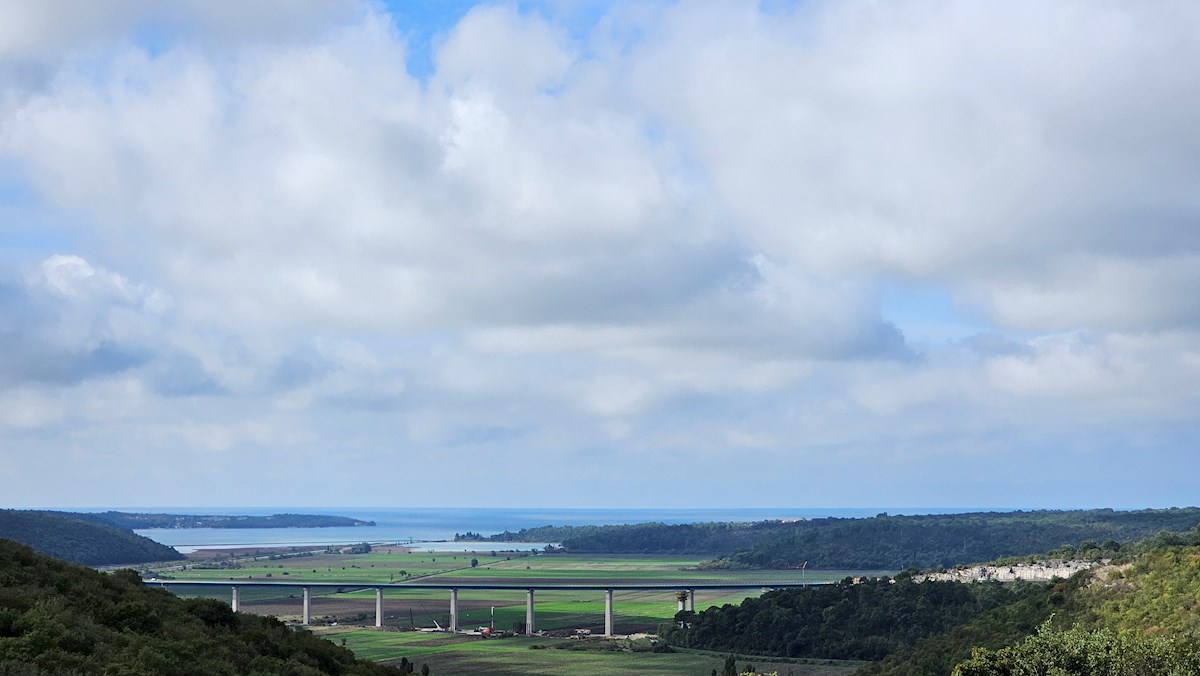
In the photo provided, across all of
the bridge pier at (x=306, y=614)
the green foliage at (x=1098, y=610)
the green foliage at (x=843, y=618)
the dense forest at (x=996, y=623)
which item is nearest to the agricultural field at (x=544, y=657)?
the green foliage at (x=843, y=618)

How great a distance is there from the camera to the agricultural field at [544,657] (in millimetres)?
112438

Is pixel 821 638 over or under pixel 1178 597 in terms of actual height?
under

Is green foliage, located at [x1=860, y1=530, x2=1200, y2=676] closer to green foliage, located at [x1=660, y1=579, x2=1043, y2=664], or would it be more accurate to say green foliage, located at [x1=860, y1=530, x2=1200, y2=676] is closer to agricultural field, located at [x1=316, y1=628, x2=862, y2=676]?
agricultural field, located at [x1=316, y1=628, x2=862, y2=676]

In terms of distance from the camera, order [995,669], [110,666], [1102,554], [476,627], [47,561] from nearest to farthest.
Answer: [110,666] → [47,561] → [995,669] → [1102,554] → [476,627]

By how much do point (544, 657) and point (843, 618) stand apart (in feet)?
108

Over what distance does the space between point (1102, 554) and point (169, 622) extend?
113 m

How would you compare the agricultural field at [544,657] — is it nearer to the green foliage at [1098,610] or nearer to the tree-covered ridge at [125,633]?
the green foliage at [1098,610]

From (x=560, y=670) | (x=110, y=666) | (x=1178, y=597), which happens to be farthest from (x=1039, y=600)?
(x=110, y=666)

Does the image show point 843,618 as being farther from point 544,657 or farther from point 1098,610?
point 1098,610

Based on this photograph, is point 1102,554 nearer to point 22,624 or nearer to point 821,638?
point 821,638

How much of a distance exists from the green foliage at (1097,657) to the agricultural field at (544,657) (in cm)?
6175

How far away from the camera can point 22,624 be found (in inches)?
1129

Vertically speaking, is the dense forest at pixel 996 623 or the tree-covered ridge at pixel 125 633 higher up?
the tree-covered ridge at pixel 125 633

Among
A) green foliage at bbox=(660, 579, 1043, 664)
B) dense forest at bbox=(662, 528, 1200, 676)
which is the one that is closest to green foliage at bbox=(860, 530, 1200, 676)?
dense forest at bbox=(662, 528, 1200, 676)
